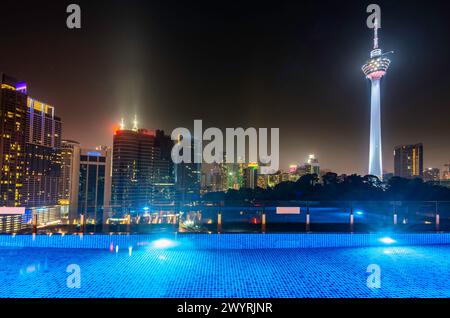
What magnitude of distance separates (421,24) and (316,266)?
39.6ft

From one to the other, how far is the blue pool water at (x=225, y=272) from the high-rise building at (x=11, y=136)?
113ft

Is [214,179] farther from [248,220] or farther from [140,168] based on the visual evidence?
[248,220]

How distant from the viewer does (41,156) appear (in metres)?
39.8

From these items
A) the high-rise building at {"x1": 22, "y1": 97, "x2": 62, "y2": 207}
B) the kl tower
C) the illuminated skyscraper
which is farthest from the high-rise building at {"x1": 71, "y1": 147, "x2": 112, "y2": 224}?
the kl tower

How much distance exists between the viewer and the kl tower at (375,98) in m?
36.0

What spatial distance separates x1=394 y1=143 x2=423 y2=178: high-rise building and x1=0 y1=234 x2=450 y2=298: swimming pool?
56617mm

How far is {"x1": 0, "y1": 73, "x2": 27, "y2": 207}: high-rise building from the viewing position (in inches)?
1292

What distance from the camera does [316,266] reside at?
4.51 metres

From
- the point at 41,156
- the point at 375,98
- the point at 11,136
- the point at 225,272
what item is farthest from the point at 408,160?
the point at 11,136

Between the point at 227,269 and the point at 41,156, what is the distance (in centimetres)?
4344

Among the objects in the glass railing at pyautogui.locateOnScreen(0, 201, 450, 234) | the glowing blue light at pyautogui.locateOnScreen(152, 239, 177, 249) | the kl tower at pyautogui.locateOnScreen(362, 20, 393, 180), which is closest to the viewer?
the glowing blue light at pyautogui.locateOnScreen(152, 239, 177, 249)

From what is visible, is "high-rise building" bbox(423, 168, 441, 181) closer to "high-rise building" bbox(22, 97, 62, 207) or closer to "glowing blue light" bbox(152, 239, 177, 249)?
"glowing blue light" bbox(152, 239, 177, 249)
